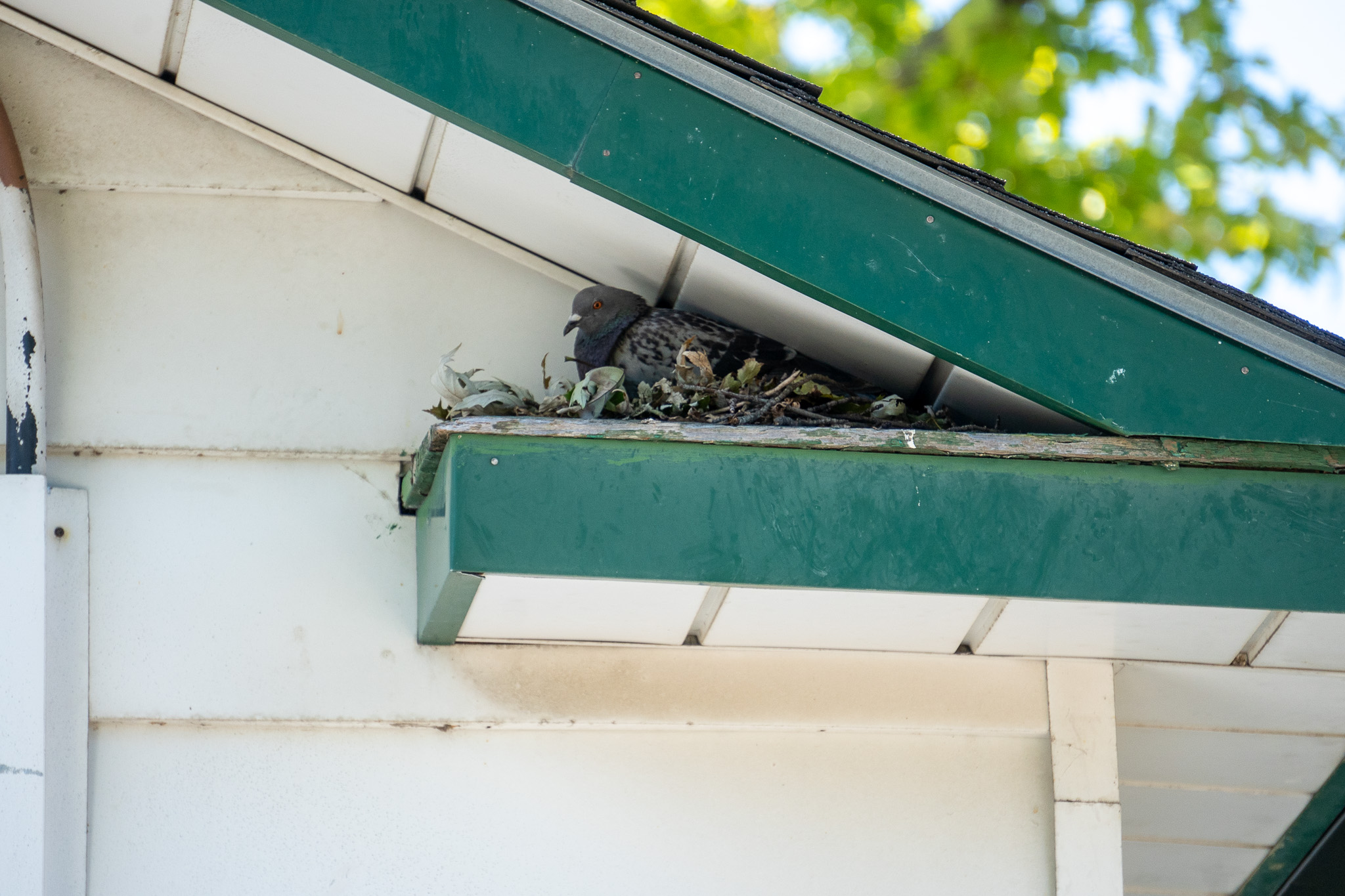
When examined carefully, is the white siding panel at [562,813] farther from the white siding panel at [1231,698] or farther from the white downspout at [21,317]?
the white downspout at [21,317]

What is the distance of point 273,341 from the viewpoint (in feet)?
8.05

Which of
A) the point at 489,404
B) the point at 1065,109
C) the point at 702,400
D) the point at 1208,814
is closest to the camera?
the point at 489,404

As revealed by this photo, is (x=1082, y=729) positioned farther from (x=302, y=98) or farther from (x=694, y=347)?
(x=302, y=98)

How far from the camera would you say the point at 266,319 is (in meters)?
2.46

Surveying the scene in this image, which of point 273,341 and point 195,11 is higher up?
point 195,11

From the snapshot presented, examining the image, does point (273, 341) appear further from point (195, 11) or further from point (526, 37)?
point (526, 37)

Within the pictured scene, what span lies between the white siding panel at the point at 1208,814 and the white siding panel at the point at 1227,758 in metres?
0.04

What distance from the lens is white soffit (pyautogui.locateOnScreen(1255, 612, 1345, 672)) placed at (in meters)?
2.13

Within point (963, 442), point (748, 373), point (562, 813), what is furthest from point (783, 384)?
point (562, 813)

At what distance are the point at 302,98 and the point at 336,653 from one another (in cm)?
109

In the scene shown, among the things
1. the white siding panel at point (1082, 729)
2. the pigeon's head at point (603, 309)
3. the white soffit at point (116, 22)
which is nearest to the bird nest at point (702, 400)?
the pigeon's head at point (603, 309)

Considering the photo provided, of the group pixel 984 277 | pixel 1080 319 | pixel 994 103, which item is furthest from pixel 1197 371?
Result: pixel 994 103

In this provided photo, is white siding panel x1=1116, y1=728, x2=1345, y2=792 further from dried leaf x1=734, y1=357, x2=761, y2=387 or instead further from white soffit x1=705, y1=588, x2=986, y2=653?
dried leaf x1=734, y1=357, x2=761, y2=387

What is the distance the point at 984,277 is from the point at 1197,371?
1.19 ft
